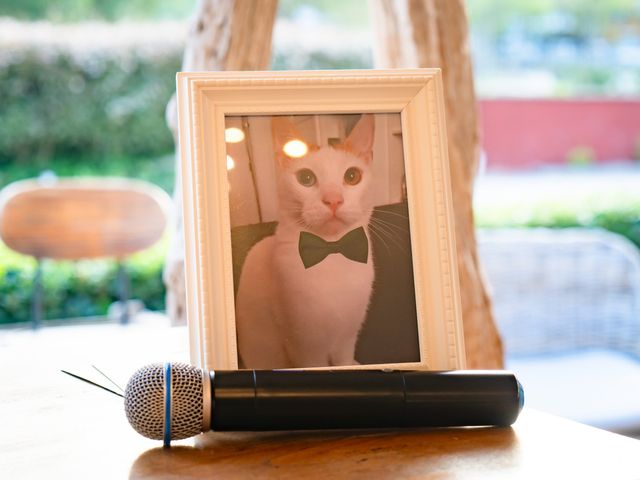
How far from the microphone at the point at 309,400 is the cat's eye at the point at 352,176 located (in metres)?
0.20

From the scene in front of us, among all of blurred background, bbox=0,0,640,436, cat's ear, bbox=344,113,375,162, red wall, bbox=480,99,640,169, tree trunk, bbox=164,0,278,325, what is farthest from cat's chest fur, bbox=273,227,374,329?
red wall, bbox=480,99,640,169

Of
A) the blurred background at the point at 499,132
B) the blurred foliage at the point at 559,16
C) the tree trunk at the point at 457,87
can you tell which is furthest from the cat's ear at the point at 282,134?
the blurred foliage at the point at 559,16

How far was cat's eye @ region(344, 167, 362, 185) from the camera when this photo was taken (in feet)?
2.49

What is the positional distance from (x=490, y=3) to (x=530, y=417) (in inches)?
243

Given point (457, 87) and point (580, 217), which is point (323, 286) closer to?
point (457, 87)

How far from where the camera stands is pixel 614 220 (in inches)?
163

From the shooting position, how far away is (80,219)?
87.6 inches

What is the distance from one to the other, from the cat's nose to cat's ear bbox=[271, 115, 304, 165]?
5cm

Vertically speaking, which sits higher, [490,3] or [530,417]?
[490,3]

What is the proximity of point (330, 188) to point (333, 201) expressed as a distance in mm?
13

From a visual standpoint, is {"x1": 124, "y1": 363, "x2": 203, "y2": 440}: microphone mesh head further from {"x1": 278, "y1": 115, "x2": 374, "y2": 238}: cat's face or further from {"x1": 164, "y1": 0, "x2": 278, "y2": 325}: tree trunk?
{"x1": 164, "y1": 0, "x2": 278, "y2": 325}: tree trunk

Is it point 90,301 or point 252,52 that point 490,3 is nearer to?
point 90,301

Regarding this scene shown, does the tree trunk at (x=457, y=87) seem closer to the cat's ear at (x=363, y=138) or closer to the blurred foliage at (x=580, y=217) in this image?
the cat's ear at (x=363, y=138)

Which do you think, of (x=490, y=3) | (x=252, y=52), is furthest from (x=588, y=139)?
(x=252, y=52)
